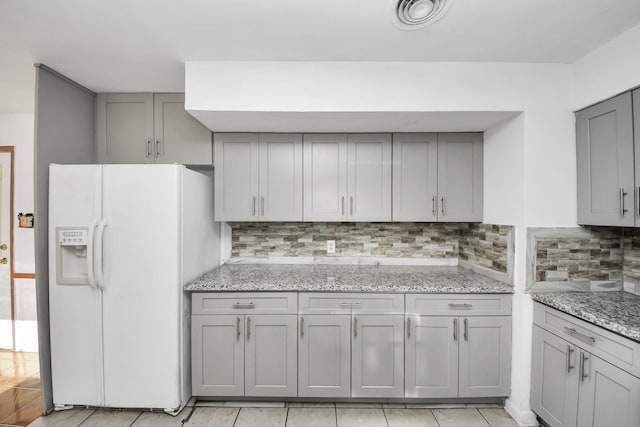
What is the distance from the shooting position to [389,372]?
2156mm

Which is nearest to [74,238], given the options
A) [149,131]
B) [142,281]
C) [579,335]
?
[142,281]

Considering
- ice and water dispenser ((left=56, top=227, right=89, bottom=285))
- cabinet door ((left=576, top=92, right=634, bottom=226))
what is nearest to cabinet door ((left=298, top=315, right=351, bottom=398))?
ice and water dispenser ((left=56, top=227, right=89, bottom=285))

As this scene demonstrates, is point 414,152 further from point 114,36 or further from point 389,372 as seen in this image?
point 114,36

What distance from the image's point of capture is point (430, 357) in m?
2.15

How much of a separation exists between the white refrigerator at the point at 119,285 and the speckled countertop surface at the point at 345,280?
1.00ft

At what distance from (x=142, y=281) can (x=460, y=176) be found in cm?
257

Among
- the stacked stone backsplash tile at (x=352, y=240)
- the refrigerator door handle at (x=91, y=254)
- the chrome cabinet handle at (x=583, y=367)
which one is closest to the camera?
the chrome cabinet handle at (x=583, y=367)

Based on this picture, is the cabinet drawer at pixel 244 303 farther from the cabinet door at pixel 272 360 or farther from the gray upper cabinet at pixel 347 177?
the gray upper cabinet at pixel 347 177

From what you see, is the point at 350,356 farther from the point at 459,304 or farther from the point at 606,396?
the point at 606,396

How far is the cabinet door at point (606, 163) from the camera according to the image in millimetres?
1718

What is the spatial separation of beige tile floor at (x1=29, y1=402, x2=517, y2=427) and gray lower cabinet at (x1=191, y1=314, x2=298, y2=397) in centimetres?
11

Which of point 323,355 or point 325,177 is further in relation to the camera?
point 325,177

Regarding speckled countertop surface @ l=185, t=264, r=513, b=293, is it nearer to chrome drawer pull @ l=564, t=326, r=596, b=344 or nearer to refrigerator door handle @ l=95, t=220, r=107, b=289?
chrome drawer pull @ l=564, t=326, r=596, b=344

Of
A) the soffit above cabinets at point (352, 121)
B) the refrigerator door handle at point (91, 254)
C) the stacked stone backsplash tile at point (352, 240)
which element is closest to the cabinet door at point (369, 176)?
the soffit above cabinets at point (352, 121)
